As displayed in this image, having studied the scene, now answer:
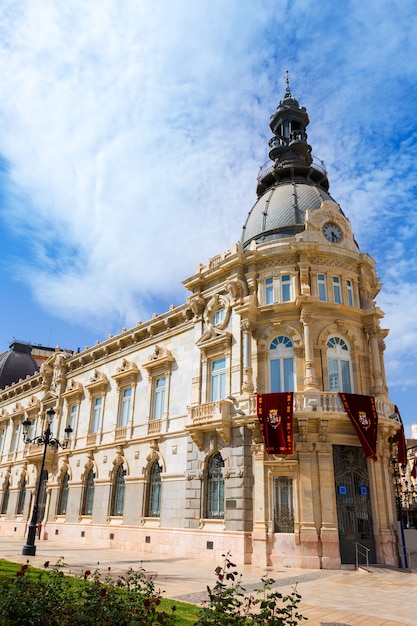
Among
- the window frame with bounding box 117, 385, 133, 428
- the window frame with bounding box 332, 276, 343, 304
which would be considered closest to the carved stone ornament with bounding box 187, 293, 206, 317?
the window frame with bounding box 332, 276, 343, 304

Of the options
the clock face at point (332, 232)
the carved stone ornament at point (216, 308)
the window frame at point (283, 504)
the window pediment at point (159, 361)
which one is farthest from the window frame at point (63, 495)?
the clock face at point (332, 232)

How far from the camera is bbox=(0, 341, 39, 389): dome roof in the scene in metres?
55.0

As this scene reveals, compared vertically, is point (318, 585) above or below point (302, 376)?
below

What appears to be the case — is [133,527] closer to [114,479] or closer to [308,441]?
[114,479]

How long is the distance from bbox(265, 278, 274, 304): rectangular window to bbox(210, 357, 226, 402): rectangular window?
12.6 feet

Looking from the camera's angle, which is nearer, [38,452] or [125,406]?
[125,406]

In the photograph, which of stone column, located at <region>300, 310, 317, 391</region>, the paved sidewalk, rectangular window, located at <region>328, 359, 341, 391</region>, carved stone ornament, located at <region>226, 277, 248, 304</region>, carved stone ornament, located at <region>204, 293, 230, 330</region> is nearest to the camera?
the paved sidewalk

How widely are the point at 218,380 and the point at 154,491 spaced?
25.0ft

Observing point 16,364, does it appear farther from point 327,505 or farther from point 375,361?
point 327,505

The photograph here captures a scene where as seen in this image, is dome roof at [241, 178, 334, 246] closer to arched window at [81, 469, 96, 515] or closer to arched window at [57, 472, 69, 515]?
arched window at [81, 469, 96, 515]

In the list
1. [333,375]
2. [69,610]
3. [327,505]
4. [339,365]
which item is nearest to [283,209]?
[339,365]

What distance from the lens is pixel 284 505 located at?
2103 cm

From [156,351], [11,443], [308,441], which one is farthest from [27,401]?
[308,441]

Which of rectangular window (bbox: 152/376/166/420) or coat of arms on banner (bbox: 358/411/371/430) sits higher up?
rectangular window (bbox: 152/376/166/420)
